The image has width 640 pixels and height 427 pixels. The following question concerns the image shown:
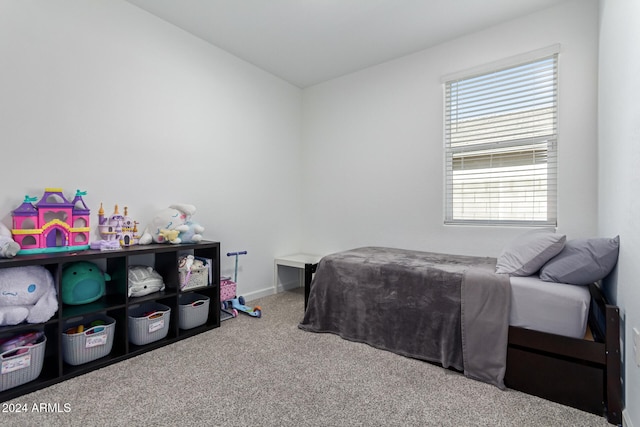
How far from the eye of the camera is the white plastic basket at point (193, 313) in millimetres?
2404

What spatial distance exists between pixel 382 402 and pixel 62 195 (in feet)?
7.59

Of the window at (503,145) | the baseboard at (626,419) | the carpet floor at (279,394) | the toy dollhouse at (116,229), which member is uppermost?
the window at (503,145)

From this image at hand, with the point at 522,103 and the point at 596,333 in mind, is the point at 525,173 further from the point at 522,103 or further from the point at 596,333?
the point at 596,333

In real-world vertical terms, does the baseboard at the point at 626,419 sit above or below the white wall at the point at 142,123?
below

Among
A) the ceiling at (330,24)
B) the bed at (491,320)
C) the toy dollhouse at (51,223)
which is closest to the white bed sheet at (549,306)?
the bed at (491,320)

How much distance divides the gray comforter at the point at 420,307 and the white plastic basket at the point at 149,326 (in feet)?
3.43

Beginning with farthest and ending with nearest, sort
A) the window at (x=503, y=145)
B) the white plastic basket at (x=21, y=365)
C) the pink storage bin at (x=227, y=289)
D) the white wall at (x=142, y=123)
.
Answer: the pink storage bin at (x=227, y=289), the window at (x=503, y=145), the white wall at (x=142, y=123), the white plastic basket at (x=21, y=365)

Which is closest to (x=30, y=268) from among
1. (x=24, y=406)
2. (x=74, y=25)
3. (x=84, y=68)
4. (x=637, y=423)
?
(x=24, y=406)

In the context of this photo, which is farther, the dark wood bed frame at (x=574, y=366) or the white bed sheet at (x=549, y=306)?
the white bed sheet at (x=549, y=306)

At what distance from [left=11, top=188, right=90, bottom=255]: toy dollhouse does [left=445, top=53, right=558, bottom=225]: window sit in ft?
9.59

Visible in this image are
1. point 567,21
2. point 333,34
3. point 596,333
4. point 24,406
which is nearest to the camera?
point 24,406

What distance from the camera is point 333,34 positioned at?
109 inches

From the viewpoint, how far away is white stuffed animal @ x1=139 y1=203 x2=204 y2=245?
2357 mm

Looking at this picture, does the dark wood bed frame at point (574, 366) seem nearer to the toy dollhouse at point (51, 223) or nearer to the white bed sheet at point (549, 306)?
the white bed sheet at point (549, 306)
